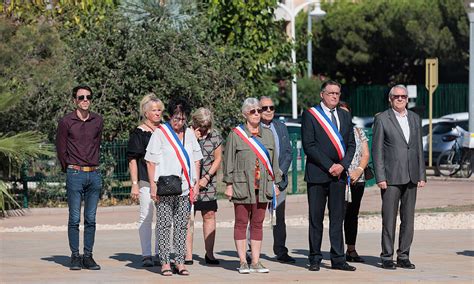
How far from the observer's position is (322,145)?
11.8m

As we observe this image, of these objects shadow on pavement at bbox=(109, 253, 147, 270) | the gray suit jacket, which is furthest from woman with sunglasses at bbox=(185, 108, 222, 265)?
the gray suit jacket

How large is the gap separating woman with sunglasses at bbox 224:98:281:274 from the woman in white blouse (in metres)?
0.42

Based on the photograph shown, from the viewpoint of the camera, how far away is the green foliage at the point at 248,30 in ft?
81.6

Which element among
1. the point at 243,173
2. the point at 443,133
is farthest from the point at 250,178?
the point at 443,133

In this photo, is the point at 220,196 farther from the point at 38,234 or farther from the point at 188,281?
the point at 188,281

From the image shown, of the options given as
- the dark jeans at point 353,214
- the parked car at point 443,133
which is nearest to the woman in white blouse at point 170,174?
the dark jeans at point 353,214

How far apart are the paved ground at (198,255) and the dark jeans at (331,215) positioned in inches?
7.7

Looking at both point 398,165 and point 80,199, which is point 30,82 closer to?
point 80,199

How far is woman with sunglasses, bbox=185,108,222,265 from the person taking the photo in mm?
12438

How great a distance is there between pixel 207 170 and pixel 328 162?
4.84ft

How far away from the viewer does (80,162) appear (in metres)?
12.0

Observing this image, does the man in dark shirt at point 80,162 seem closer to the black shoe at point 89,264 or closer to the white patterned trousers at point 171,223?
the black shoe at point 89,264

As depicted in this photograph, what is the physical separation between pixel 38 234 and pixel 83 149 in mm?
4981

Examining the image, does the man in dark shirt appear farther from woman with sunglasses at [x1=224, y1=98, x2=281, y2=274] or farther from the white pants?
woman with sunglasses at [x1=224, y1=98, x2=281, y2=274]
